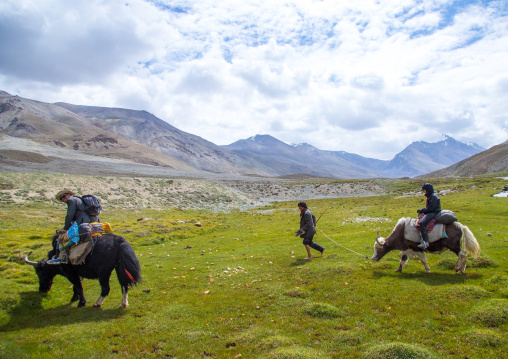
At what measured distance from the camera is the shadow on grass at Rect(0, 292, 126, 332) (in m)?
9.30

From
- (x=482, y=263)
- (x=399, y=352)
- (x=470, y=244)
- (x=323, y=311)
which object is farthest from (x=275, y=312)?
(x=482, y=263)

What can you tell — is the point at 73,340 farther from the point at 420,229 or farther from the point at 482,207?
the point at 482,207

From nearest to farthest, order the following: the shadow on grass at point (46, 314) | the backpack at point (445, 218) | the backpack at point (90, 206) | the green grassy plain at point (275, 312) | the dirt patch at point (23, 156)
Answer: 1. the green grassy plain at point (275, 312)
2. the shadow on grass at point (46, 314)
3. the backpack at point (90, 206)
4. the backpack at point (445, 218)
5. the dirt patch at point (23, 156)

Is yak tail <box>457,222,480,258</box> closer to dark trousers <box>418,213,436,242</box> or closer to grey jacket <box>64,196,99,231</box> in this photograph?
dark trousers <box>418,213,436,242</box>

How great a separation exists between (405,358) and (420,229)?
296 inches

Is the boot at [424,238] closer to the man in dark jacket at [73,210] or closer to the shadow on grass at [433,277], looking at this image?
the shadow on grass at [433,277]

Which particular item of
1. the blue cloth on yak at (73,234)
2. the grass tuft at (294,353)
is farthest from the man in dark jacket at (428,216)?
the blue cloth on yak at (73,234)

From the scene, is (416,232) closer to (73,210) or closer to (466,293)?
(466,293)

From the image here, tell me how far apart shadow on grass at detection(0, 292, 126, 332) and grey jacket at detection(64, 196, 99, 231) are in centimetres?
296

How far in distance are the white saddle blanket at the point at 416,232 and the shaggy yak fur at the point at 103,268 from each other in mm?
11935

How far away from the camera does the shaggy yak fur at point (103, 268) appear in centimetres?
1088

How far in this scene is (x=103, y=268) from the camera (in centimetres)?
1102

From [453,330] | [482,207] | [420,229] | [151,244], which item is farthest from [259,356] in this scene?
[482,207]

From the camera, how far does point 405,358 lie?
6426mm
